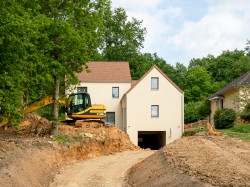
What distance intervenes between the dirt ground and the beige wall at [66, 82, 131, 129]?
1558 centimetres

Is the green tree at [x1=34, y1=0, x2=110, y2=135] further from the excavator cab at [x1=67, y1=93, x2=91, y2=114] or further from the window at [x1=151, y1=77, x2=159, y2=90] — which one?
the window at [x1=151, y1=77, x2=159, y2=90]

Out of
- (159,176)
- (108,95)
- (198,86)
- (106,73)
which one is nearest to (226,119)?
(108,95)

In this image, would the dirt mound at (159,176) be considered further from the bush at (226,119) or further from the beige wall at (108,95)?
the beige wall at (108,95)

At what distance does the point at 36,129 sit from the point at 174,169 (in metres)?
14.4

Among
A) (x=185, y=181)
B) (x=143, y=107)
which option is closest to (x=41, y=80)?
(x=185, y=181)

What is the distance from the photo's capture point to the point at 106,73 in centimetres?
4903

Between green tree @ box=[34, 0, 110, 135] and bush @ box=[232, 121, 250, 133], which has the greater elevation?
green tree @ box=[34, 0, 110, 135]

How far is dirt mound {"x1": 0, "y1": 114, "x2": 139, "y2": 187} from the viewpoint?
55.4 ft

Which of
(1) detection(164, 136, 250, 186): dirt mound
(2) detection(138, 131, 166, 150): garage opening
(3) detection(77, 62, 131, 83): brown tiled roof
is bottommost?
(2) detection(138, 131, 166, 150): garage opening

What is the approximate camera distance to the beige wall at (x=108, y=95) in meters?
47.8

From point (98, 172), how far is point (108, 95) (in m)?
26.0

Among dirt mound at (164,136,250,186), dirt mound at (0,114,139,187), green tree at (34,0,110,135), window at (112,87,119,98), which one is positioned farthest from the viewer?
window at (112,87,119,98)

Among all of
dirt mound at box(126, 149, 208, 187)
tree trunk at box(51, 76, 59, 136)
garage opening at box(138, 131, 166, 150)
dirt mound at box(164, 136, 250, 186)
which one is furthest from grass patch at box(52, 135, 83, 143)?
garage opening at box(138, 131, 166, 150)

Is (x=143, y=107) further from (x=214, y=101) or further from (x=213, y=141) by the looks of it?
(x=213, y=141)
